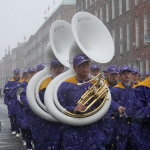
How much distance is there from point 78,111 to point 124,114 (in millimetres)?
1790

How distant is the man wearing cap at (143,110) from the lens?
5266 millimetres

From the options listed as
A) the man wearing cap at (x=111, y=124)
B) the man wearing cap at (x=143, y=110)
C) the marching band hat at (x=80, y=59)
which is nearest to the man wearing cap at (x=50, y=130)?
the marching band hat at (x=80, y=59)

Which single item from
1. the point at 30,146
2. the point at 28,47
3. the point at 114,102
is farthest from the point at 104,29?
the point at 28,47

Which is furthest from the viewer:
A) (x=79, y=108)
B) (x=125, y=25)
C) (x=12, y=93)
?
(x=125, y=25)

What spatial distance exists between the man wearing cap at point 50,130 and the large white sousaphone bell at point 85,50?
2.90 feet

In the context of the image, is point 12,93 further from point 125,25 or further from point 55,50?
point 125,25

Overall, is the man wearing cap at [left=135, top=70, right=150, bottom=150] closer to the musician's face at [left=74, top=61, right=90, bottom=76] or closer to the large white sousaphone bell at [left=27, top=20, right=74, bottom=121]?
the musician's face at [left=74, top=61, right=90, bottom=76]

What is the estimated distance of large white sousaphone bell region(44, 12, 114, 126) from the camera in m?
6.34

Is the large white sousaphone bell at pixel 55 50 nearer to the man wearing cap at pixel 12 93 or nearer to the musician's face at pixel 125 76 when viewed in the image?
the musician's face at pixel 125 76

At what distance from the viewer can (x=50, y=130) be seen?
7574 mm

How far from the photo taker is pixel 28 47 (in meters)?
108

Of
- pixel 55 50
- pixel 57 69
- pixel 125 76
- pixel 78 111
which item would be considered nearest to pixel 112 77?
pixel 125 76

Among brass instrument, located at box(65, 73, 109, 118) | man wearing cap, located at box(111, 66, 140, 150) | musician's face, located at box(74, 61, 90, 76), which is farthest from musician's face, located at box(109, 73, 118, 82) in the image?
musician's face, located at box(74, 61, 90, 76)

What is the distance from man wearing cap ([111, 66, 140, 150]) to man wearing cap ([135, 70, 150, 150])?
1721 mm
